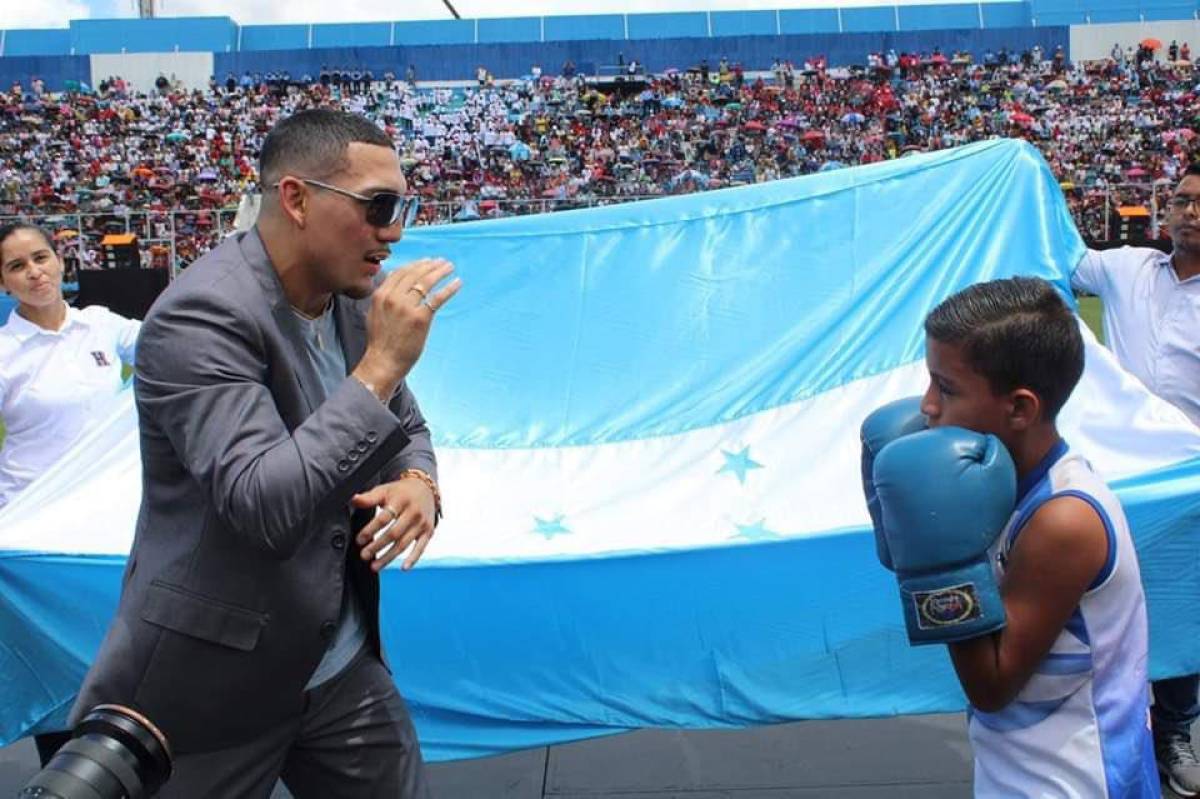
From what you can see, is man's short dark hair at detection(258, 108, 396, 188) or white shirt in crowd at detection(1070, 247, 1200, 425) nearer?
man's short dark hair at detection(258, 108, 396, 188)

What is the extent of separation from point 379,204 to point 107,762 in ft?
2.43

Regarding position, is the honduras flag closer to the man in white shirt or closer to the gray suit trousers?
the man in white shirt

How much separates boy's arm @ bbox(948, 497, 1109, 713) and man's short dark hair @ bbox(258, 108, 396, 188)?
96 centimetres

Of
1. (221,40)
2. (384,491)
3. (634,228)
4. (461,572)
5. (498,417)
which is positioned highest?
(221,40)

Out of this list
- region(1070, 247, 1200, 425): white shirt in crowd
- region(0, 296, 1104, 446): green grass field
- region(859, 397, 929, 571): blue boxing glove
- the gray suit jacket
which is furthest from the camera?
region(0, 296, 1104, 446): green grass field

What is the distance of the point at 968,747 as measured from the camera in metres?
3.21

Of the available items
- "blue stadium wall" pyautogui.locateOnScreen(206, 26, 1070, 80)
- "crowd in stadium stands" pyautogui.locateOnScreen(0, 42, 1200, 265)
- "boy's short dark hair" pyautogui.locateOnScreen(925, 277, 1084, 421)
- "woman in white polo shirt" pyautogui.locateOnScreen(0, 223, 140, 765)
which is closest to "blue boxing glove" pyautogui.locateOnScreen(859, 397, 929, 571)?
"boy's short dark hair" pyautogui.locateOnScreen(925, 277, 1084, 421)

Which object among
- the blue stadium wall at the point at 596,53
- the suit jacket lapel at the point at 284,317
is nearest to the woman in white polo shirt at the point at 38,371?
the suit jacket lapel at the point at 284,317

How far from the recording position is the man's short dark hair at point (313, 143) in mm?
1489

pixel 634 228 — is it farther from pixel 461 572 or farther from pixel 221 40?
pixel 221 40

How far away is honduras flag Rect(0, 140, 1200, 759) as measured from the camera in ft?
8.68

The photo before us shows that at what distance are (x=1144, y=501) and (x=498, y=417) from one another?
176 cm

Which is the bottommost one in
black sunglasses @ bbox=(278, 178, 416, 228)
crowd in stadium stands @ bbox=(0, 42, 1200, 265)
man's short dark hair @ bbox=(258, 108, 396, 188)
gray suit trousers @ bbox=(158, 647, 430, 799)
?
gray suit trousers @ bbox=(158, 647, 430, 799)

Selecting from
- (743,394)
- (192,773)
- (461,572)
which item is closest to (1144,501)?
(743,394)
